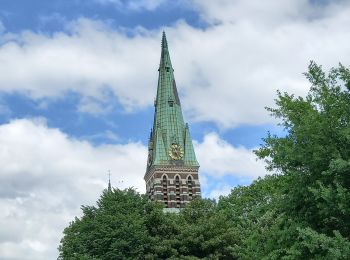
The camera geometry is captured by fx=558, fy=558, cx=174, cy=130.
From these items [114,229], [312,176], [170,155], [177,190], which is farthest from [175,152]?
[312,176]

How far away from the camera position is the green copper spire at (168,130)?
100m

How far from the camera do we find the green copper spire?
100m

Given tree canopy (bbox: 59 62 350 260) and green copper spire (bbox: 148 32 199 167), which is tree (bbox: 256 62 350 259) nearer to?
tree canopy (bbox: 59 62 350 260)

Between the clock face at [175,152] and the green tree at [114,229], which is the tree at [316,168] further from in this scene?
the clock face at [175,152]

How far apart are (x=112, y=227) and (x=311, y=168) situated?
2415 centimetres

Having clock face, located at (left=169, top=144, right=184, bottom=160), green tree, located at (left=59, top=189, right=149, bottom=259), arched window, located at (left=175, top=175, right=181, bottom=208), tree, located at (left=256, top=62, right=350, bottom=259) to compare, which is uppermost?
clock face, located at (left=169, top=144, right=184, bottom=160)

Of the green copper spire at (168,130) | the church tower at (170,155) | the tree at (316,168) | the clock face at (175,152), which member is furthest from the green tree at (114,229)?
the clock face at (175,152)

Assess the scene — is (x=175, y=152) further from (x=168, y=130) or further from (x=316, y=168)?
(x=316, y=168)

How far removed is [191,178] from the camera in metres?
99.4

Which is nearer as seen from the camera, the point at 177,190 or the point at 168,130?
the point at 177,190

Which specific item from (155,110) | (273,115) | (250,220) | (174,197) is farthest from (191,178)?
(273,115)

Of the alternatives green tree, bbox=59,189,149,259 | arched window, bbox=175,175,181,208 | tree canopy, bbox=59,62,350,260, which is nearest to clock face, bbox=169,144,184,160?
arched window, bbox=175,175,181,208

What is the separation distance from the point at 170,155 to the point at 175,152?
3.70ft

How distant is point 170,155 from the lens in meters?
100
